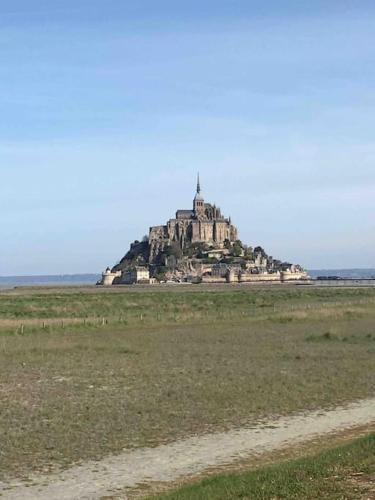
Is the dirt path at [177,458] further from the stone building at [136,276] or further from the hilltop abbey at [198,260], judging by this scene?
the stone building at [136,276]

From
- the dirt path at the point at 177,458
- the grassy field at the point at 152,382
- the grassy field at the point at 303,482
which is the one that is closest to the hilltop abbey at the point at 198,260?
the grassy field at the point at 152,382

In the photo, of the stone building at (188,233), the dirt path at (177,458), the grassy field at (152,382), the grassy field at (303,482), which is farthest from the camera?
the stone building at (188,233)

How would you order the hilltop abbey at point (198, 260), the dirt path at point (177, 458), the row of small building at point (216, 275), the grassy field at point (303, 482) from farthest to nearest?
the hilltop abbey at point (198, 260), the row of small building at point (216, 275), the dirt path at point (177, 458), the grassy field at point (303, 482)

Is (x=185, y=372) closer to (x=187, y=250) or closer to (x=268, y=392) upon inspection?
(x=268, y=392)

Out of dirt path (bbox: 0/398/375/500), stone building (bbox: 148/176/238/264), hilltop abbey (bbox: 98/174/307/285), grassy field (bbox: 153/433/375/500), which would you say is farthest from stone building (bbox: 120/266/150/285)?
grassy field (bbox: 153/433/375/500)

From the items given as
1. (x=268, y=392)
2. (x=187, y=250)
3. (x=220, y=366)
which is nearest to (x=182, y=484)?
(x=268, y=392)

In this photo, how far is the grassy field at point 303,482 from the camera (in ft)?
25.1

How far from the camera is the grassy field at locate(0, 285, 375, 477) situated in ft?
42.8

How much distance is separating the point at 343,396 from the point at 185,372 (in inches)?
211

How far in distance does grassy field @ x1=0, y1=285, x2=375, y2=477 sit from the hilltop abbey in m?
130

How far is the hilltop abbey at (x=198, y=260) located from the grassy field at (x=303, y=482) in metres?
152

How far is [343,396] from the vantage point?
1730 cm

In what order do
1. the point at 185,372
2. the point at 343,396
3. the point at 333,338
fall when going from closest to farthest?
the point at 343,396 → the point at 185,372 → the point at 333,338

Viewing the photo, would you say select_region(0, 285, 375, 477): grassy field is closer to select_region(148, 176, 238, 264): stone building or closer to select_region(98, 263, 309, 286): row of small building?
select_region(98, 263, 309, 286): row of small building
